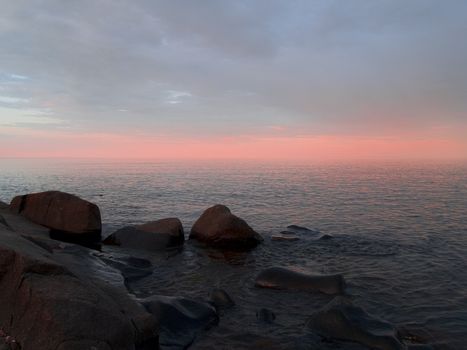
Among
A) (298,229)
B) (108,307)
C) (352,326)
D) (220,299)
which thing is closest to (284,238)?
(298,229)

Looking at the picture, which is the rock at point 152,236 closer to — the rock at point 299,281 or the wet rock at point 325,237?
the rock at point 299,281

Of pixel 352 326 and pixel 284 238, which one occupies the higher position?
pixel 352 326

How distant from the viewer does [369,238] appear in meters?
18.5

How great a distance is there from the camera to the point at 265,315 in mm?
9469

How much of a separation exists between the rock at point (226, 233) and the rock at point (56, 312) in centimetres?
972

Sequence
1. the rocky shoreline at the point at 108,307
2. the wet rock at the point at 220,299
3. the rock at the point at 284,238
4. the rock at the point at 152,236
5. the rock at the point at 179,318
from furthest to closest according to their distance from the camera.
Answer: the rock at the point at 284,238
the rock at the point at 152,236
the wet rock at the point at 220,299
the rock at the point at 179,318
the rocky shoreline at the point at 108,307

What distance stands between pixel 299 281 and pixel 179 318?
170 inches

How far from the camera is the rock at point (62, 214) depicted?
17.1 meters

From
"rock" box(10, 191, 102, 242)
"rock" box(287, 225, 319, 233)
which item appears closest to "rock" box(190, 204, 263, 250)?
"rock" box(287, 225, 319, 233)

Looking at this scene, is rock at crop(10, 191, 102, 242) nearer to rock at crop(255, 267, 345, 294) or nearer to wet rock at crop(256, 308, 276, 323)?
rock at crop(255, 267, 345, 294)

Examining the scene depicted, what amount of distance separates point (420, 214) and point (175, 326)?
21660 mm

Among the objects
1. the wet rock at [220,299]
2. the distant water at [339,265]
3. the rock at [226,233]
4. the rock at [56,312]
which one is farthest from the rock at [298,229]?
the rock at [56,312]

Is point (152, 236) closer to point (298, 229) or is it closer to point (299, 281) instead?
point (299, 281)

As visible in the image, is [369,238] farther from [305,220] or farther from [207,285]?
[207,285]
